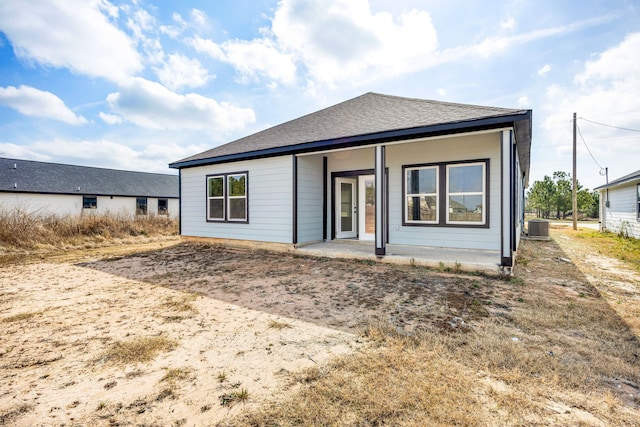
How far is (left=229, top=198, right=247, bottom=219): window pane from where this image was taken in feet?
30.8

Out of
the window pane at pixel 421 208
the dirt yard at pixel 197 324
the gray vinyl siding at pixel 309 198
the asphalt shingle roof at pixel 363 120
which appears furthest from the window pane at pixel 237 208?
the window pane at pixel 421 208

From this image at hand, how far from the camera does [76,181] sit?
21.4 metres

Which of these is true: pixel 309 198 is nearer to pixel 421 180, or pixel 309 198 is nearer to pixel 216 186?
pixel 421 180

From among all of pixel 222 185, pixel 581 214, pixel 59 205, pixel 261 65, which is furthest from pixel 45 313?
pixel 581 214

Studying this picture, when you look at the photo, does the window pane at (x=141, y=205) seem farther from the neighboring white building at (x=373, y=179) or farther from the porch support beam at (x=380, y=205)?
the porch support beam at (x=380, y=205)

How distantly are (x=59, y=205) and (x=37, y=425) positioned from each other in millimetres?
24014

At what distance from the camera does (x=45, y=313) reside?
12.9ft

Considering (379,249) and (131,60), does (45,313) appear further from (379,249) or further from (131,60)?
(131,60)

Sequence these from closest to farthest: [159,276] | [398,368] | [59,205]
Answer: [398,368] < [159,276] < [59,205]

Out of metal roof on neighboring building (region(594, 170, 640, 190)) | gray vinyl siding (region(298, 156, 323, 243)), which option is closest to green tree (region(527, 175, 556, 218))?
metal roof on neighboring building (region(594, 170, 640, 190))

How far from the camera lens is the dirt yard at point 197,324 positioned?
209 centimetres

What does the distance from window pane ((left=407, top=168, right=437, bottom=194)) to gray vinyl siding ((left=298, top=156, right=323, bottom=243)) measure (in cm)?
269

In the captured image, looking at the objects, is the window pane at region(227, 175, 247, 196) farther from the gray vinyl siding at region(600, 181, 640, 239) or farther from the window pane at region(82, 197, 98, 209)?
the window pane at region(82, 197, 98, 209)

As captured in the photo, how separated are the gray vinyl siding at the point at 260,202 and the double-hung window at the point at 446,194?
328 cm
